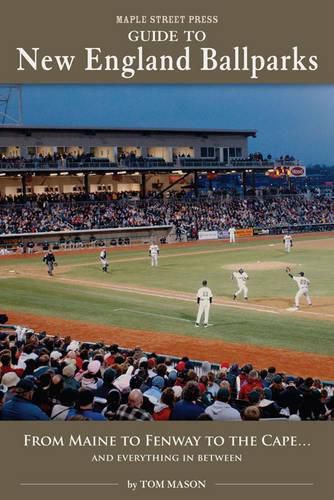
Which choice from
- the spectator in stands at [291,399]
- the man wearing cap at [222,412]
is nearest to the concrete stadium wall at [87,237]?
the spectator in stands at [291,399]

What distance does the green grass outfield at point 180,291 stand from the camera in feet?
67.9

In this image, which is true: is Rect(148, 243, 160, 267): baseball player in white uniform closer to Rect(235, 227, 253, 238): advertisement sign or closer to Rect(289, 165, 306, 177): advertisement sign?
Rect(235, 227, 253, 238): advertisement sign

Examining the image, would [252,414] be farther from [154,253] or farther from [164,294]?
[154,253]

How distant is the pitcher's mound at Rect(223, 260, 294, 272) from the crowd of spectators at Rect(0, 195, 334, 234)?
70.1 ft

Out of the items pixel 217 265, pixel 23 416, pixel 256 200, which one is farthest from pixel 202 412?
pixel 256 200

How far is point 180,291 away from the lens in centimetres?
2905

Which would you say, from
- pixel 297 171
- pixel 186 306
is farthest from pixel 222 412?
pixel 297 171

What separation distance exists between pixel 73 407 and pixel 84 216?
51.3 meters

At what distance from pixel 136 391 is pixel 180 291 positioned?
21.1m

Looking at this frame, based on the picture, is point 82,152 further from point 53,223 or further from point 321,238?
point 321,238

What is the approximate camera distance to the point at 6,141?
60.8 metres

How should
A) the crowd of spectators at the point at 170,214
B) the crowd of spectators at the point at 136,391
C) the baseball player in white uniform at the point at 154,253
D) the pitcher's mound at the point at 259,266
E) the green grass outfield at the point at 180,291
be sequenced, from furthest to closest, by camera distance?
the crowd of spectators at the point at 170,214 < the baseball player in white uniform at the point at 154,253 < the pitcher's mound at the point at 259,266 < the green grass outfield at the point at 180,291 < the crowd of spectators at the point at 136,391

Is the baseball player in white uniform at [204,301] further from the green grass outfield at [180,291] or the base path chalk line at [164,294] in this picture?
the base path chalk line at [164,294]

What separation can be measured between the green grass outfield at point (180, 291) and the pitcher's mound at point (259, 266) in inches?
16.9
